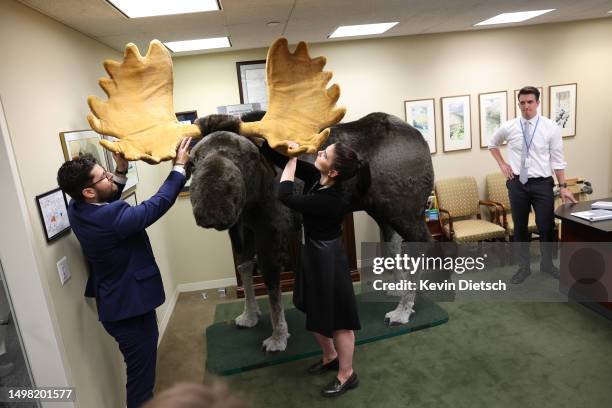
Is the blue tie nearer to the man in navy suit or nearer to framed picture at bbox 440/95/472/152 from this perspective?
framed picture at bbox 440/95/472/152

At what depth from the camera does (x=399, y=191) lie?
2975mm

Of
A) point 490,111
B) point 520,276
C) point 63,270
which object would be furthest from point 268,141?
point 490,111

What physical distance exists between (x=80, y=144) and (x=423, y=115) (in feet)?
11.8

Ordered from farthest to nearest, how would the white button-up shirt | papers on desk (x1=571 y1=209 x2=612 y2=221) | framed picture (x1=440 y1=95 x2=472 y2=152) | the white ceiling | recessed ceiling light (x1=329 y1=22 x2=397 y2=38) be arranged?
1. framed picture (x1=440 y1=95 x2=472 y2=152)
2. recessed ceiling light (x1=329 y1=22 x2=397 y2=38)
3. the white button-up shirt
4. papers on desk (x1=571 y1=209 x2=612 y2=221)
5. the white ceiling

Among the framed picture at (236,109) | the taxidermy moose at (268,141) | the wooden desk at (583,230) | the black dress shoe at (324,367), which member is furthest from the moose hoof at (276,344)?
the wooden desk at (583,230)

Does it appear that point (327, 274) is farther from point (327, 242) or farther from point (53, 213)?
point (53, 213)

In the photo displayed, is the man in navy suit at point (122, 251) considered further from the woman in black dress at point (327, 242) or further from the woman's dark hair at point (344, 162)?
the woman's dark hair at point (344, 162)

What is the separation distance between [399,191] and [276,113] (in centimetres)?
111

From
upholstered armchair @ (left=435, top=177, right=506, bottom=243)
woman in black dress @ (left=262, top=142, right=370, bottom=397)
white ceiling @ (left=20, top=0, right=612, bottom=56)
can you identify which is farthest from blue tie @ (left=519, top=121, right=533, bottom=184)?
woman in black dress @ (left=262, top=142, right=370, bottom=397)

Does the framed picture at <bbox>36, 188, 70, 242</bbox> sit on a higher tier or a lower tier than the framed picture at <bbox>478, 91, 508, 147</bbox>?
lower

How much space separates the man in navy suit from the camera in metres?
1.96

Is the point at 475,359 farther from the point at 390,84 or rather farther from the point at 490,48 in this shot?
the point at 490,48

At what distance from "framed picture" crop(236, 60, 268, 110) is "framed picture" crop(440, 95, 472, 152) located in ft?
6.89

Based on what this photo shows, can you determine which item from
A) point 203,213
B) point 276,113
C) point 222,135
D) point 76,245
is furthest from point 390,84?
point 76,245
